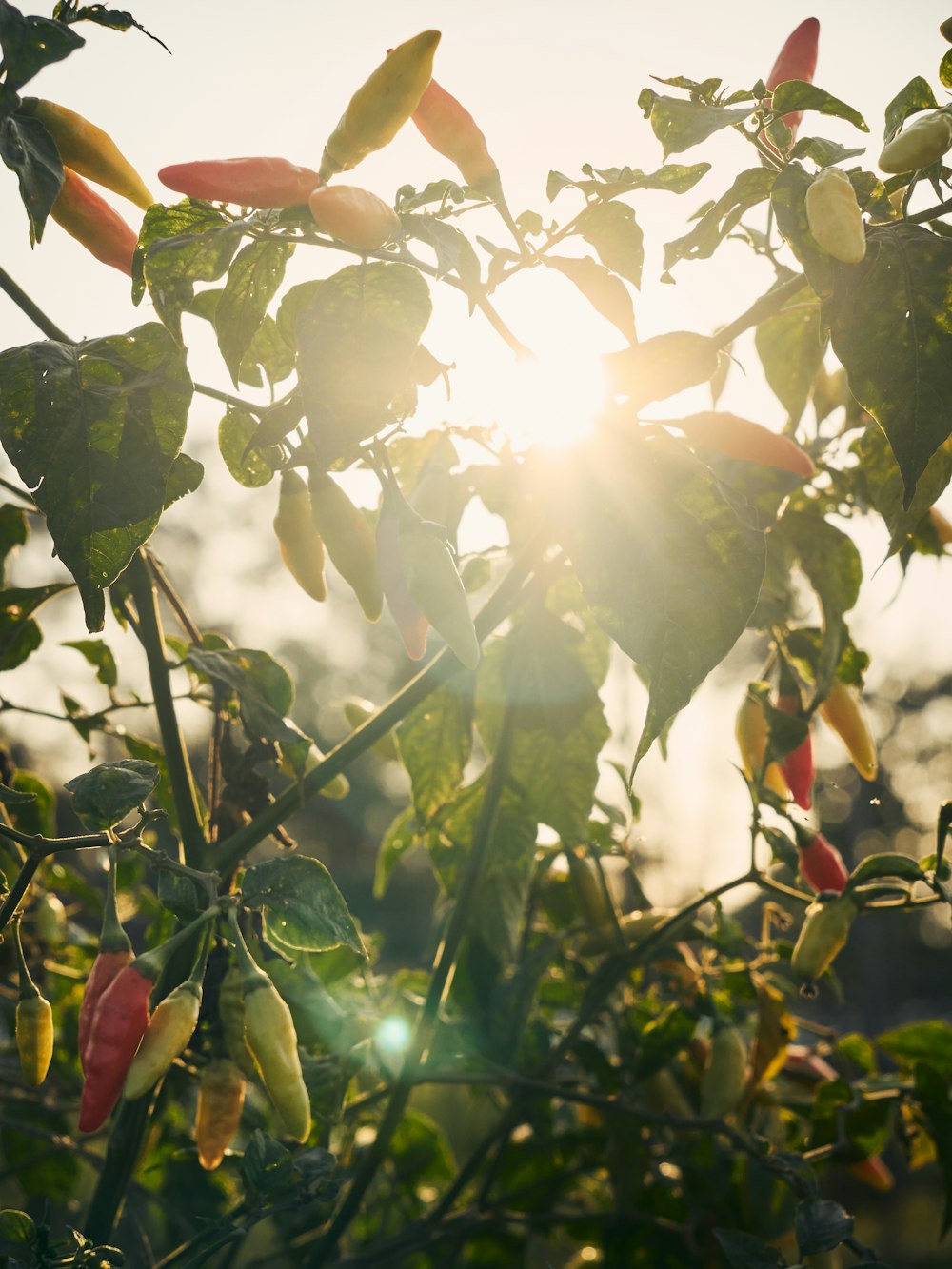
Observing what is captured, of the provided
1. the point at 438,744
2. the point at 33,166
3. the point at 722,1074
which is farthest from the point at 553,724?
the point at 33,166

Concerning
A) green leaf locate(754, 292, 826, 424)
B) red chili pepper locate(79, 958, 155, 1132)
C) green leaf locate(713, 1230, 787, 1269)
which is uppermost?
green leaf locate(754, 292, 826, 424)

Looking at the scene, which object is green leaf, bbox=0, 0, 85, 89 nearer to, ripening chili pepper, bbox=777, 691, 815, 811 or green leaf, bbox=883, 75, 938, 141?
green leaf, bbox=883, 75, 938, 141

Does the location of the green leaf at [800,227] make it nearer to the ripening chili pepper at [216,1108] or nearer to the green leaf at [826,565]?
the green leaf at [826,565]

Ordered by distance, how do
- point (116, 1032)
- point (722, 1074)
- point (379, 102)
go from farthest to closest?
point (722, 1074)
point (379, 102)
point (116, 1032)

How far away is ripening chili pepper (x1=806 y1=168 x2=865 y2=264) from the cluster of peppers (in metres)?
0.53

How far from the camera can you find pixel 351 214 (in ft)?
2.08

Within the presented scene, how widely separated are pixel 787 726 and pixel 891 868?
151 millimetres

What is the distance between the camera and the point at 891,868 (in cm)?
90

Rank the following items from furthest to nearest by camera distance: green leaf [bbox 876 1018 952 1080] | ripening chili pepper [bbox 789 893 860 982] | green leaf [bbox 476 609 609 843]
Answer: green leaf [bbox 876 1018 952 1080], green leaf [bbox 476 609 609 843], ripening chili pepper [bbox 789 893 860 982]

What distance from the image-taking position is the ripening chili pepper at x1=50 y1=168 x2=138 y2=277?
73 cm

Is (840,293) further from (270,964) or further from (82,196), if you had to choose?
(270,964)

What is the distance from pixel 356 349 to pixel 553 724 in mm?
509

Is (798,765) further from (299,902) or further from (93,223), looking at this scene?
(93,223)

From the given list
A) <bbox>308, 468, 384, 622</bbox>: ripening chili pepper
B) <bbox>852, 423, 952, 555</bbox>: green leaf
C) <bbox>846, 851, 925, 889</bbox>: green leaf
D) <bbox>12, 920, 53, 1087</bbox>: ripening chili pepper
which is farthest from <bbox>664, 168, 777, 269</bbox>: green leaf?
<bbox>12, 920, 53, 1087</bbox>: ripening chili pepper
